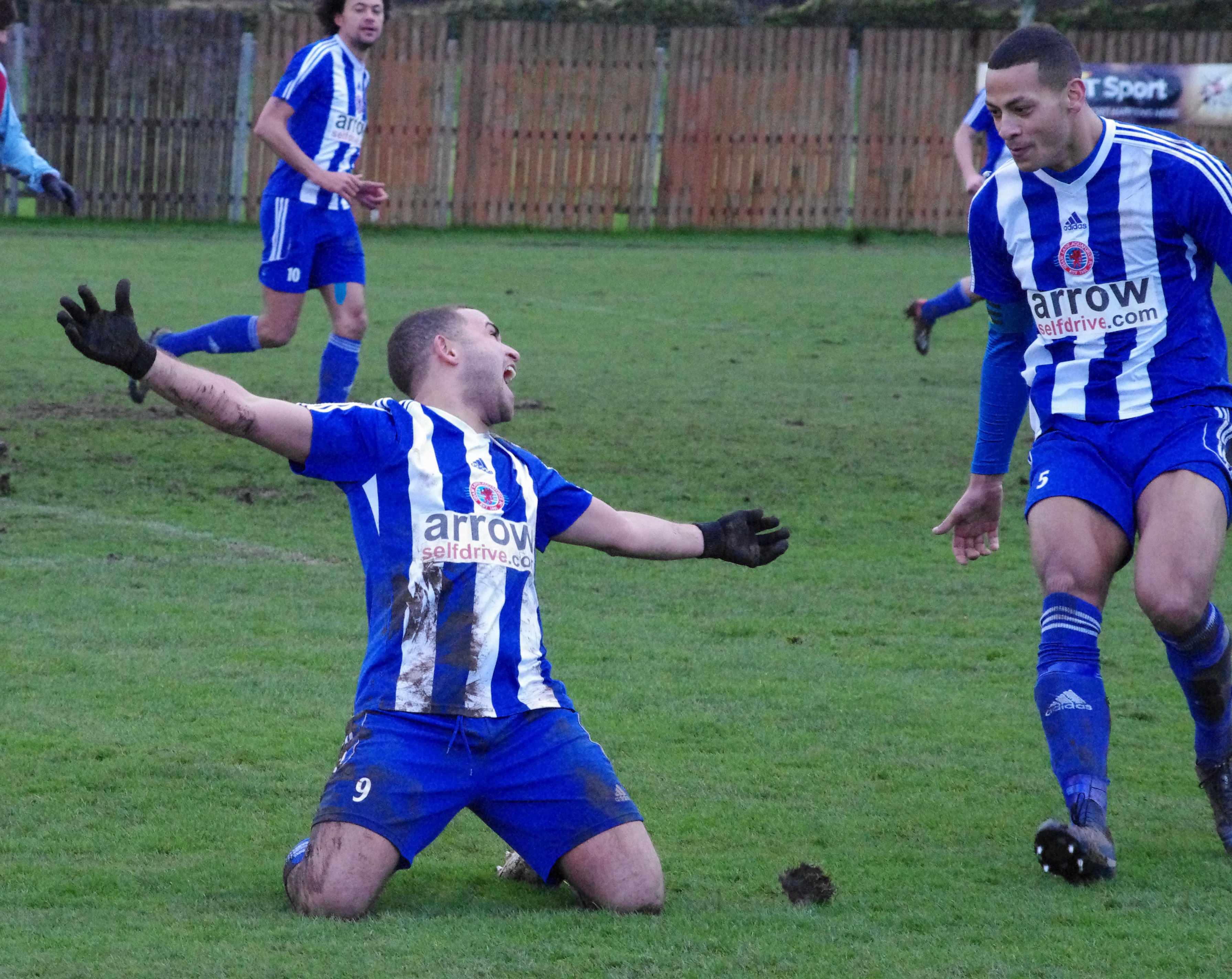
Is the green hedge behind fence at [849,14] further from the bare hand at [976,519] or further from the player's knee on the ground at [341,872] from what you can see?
the player's knee on the ground at [341,872]

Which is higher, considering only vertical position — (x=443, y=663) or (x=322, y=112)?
(x=322, y=112)

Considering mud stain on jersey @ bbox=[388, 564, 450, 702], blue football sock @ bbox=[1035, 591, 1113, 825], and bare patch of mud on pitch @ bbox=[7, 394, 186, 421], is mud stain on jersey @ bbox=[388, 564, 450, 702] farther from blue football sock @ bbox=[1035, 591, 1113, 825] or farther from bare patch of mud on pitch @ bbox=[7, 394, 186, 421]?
bare patch of mud on pitch @ bbox=[7, 394, 186, 421]

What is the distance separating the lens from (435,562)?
3.88 metres

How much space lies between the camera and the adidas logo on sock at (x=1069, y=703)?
4.08 meters

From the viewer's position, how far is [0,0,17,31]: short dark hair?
7.18 metres

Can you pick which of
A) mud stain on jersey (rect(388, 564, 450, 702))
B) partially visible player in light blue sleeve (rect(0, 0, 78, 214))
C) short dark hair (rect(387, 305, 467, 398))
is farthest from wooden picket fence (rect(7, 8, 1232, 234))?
mud stain on jersey (rect(388, 564, 450, 702))

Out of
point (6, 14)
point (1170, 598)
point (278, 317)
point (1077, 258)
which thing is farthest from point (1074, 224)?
point (278, 317)

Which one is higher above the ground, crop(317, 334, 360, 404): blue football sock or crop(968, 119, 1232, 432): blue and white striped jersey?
crop(968, 119, 1232, 432): blue and white striped jersey

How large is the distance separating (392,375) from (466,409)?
0.27 meters

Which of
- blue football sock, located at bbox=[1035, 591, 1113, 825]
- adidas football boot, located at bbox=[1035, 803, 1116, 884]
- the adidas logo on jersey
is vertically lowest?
adidas football boot, located at bbox=[1035, 803, 1116, 884]

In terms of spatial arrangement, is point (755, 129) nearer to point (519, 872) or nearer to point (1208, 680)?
point (1208, 680)

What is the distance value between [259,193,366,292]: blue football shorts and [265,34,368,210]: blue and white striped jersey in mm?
55

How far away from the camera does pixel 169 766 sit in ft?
15.2

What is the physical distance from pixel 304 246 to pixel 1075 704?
218 inches
